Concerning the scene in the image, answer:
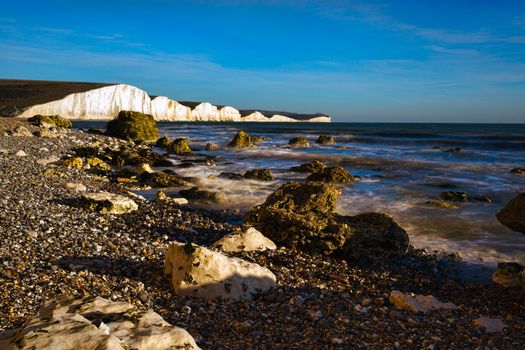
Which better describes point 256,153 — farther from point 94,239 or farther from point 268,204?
point 94,239

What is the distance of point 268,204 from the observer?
927 cm

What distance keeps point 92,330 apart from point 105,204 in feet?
21.8

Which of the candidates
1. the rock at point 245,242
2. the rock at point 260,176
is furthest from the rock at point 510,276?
the rock at point 260,176

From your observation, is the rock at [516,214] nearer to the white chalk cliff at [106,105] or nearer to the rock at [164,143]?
the rock at [164,143]

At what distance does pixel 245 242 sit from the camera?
7.44 meters

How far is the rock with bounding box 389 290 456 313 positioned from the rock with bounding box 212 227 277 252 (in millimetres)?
2610

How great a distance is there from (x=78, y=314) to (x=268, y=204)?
20.4ft

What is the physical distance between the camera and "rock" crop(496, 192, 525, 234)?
23.7ft

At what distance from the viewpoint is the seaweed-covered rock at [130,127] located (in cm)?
3372

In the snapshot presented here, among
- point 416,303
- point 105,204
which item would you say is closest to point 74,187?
point 105,204

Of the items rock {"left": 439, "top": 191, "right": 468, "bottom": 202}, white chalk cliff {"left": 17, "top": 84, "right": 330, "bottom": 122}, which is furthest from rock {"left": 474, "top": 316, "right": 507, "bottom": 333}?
white chalk cliff {"left": 17, "top": 84, "right": 330, "bottom": 122}

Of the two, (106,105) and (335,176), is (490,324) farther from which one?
(106,105)

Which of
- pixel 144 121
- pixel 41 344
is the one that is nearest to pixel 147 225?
Answer: pixel 41 344

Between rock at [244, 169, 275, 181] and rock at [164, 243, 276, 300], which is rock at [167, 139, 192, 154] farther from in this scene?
rock at [164, 243, 276, 300]
